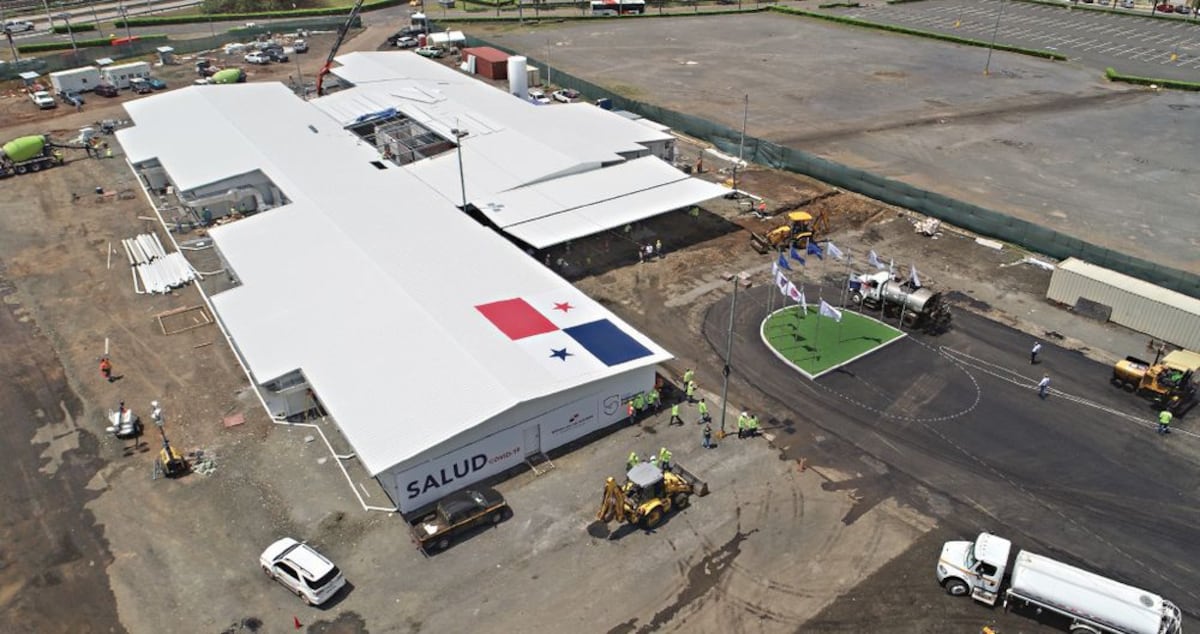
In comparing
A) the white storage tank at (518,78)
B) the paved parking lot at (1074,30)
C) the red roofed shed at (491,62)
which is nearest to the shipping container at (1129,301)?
the white storage tank at (518,78)

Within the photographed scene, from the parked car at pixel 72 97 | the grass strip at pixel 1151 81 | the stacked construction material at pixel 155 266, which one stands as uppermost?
the grass strip at pixel 1151 81

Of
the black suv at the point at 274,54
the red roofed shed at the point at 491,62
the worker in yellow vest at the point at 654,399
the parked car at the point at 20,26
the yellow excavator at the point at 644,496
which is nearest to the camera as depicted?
the yellow excavator at the point at 644,496

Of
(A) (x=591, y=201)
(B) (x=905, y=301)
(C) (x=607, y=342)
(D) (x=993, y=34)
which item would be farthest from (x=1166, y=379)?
(D) (x=993, y=34)

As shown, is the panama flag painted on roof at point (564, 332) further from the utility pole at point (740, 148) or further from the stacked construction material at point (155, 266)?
the utility pole at point (740, 148)

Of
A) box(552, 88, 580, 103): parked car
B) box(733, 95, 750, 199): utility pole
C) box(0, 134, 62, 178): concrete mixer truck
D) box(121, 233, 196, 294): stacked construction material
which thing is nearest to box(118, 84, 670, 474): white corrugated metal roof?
box(121, 233, 196, 294): stacked construction material

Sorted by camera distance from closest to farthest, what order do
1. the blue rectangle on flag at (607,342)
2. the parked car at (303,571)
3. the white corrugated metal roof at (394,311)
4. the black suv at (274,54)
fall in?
the parked car at (303,571), the white corrugated metal roof at (394,311), the blue rectangle on flag at (607,342), the black suv at (274,54)

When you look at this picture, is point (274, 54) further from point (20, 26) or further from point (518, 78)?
point (20, 26)
